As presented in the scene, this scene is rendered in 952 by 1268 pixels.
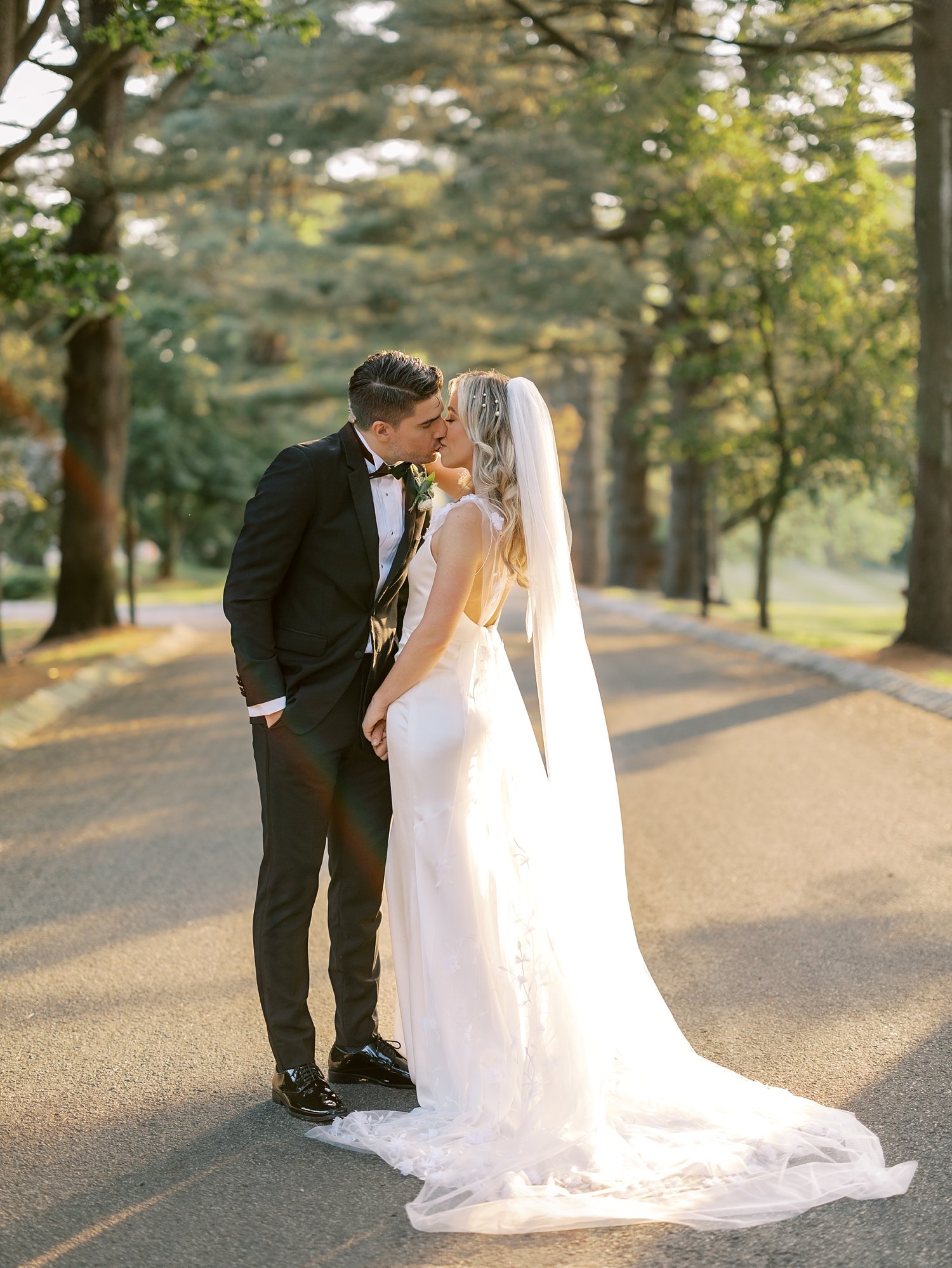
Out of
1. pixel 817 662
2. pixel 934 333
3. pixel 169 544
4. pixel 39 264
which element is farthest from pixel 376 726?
pixel 169 544

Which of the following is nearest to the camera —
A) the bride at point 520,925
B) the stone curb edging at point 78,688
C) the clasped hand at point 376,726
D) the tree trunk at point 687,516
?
the bride at point 520,925

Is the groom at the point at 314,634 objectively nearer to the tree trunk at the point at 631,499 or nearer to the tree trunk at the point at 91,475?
the tree trunk at the point at 91,475

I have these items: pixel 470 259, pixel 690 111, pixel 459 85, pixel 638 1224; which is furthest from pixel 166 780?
pixel 470 259

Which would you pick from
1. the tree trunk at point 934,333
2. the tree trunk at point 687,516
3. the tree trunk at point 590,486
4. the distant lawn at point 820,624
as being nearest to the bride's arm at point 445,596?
the tree trunk at point 934,333

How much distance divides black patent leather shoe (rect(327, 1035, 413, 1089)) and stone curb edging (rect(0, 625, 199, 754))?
7162 mm

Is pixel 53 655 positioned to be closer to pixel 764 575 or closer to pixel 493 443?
pixel 764 575

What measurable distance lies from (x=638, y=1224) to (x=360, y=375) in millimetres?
2608

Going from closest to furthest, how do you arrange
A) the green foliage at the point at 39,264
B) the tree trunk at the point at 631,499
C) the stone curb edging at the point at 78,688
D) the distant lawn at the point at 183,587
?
1. the green foliage at the point at 39,264
2. the stone curb edging at the point at 78,688
3. the tree trunk at the point at 631,499
4. the distant lawn at the point at 183,587

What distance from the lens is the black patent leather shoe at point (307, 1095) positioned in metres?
4.03

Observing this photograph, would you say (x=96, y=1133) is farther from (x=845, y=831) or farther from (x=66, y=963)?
(x=845, y=831)

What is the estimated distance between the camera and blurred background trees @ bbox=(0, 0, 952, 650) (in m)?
15.2

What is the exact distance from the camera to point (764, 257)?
19062mm

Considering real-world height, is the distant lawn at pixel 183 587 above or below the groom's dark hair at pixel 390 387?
below

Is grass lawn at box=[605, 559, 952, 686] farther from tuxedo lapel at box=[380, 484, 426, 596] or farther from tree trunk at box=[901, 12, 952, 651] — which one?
tuxedo lapel at box=[380, 484, 426, 596]
